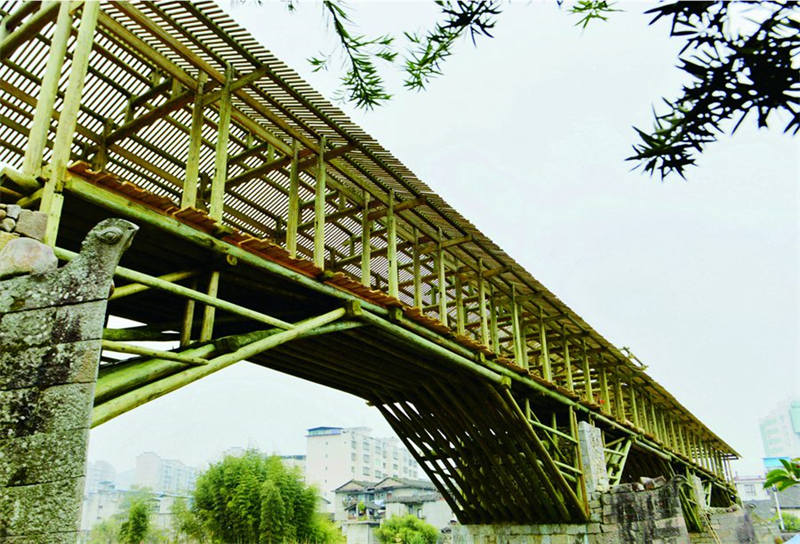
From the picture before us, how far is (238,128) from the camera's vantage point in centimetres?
973

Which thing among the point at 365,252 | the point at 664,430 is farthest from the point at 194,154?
the point at 664,430

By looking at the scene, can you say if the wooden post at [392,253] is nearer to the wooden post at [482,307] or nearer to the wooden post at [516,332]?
the wooden post at [482,307]

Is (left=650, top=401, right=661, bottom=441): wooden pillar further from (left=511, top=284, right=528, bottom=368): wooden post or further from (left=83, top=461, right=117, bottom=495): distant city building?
(left=83, top=461, right=117, bottom=495): distant city building

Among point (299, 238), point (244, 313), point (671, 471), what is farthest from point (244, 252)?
point (671, 471)

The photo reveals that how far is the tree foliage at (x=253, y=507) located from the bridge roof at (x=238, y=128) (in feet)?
55.2

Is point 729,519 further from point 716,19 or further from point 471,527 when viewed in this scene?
point 716,19

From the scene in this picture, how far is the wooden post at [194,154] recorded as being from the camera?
675 centimetres

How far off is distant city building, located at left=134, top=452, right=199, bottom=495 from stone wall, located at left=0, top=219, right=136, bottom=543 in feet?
315

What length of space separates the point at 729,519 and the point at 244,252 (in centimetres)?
2076

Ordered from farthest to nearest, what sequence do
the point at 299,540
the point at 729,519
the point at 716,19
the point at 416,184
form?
the point at 299,540 → the point at 729,519 → the point at 416,184 → the point at 716,19

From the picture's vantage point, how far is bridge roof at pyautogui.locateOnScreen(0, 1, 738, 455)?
704 cm

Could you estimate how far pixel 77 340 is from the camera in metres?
3.02

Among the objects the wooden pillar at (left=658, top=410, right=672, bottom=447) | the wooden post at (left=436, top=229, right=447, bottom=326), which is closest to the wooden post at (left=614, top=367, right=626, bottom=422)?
the wooden pillar at (left=658, top=410, right=672, bottom=447)

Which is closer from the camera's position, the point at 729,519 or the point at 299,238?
the point at 299,238
